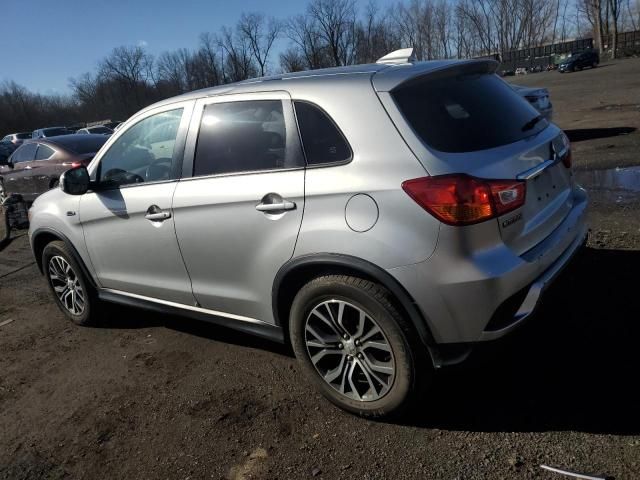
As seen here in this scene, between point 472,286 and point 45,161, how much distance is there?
9.93 metres

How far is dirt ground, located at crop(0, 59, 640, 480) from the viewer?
8.32 ft

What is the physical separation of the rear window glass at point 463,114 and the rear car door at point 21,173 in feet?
33.0

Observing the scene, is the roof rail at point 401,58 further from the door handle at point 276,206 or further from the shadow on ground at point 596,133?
the shadow on ground at point 596,133

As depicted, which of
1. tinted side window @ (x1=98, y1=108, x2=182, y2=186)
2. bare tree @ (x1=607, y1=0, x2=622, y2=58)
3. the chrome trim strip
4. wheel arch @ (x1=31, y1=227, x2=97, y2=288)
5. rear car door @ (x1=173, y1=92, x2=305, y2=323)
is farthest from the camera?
bare tree @ (x1=607, y1=0, x2=622, y2=58)

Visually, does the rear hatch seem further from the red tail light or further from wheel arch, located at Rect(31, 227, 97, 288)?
wheel arch, located at Rect(31, 227, 97, 288)

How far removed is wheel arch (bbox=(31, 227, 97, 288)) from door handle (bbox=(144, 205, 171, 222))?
3.78 ft

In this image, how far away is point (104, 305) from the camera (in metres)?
4.69

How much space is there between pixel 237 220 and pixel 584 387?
215 cm

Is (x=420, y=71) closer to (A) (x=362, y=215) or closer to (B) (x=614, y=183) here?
(A) (x=362, y=215)

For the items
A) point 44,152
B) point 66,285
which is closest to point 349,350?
point 66,285

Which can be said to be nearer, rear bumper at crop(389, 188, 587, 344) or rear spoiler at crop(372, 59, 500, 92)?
rear bumper at crop(389, 188, 587, 344)

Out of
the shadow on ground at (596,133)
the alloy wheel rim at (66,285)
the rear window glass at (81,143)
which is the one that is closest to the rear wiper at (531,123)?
the alloy wheel rim at (66,285)

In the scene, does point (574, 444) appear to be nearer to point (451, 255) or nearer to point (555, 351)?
point (555, 351)

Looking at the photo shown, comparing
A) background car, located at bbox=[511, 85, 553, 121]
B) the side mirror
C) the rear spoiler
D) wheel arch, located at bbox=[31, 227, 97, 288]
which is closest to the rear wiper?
the rear spoiler
